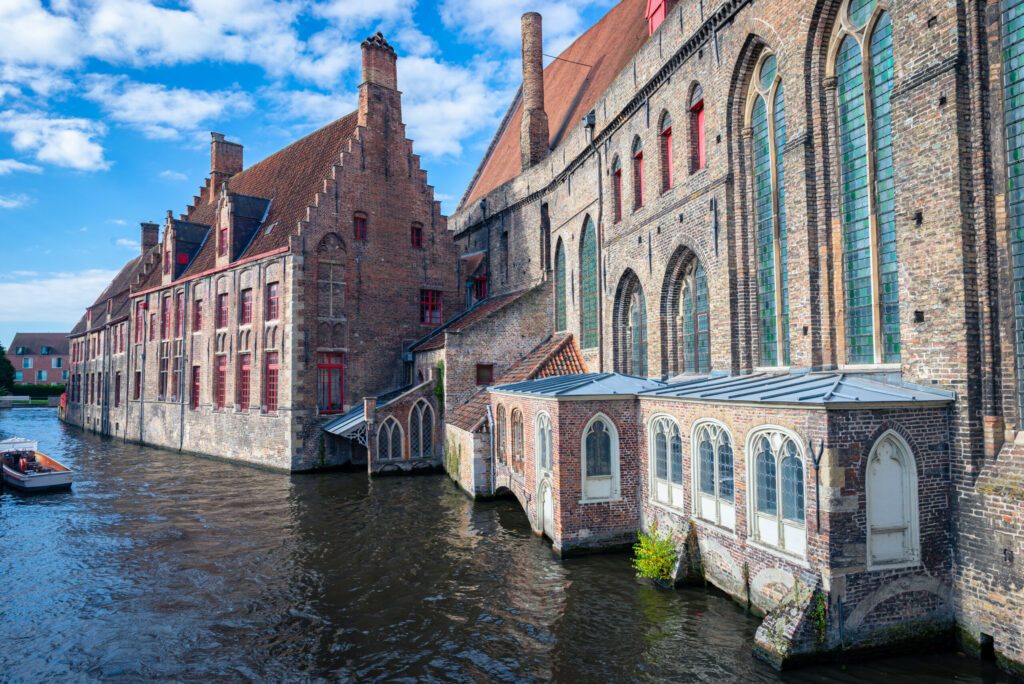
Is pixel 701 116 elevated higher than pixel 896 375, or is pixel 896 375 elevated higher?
pixel 701 116

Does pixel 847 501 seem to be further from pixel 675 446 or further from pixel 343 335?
pixel 343 335

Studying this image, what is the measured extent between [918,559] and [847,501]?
1.17 metres

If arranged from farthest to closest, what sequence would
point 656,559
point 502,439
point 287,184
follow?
point 287,184, point 502,439, point 656,559

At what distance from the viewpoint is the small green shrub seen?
1000 centimetres

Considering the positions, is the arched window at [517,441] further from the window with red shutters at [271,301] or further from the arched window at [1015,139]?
the window with red shutters at [271,301]

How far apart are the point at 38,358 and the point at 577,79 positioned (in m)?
93.8

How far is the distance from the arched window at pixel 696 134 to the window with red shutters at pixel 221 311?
20.2 meters

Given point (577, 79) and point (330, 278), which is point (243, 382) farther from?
point (577, 79)

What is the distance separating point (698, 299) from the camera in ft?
44.4

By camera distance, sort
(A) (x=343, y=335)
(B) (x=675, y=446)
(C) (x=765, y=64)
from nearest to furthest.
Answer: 1. (B) (x=675, y=446)
2. (C) (x=765, y=64)
3. (A) (x=343, y=335)

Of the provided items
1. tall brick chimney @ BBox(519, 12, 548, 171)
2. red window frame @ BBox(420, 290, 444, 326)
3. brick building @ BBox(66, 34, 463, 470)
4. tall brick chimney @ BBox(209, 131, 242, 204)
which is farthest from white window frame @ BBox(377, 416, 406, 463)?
tall brick chimney @ BBox(209, 131, 242, 204)

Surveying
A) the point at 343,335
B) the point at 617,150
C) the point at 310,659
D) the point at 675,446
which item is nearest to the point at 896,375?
the point at 675,446

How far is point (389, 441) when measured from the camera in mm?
21141

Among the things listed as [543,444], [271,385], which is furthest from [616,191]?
[271,385]
